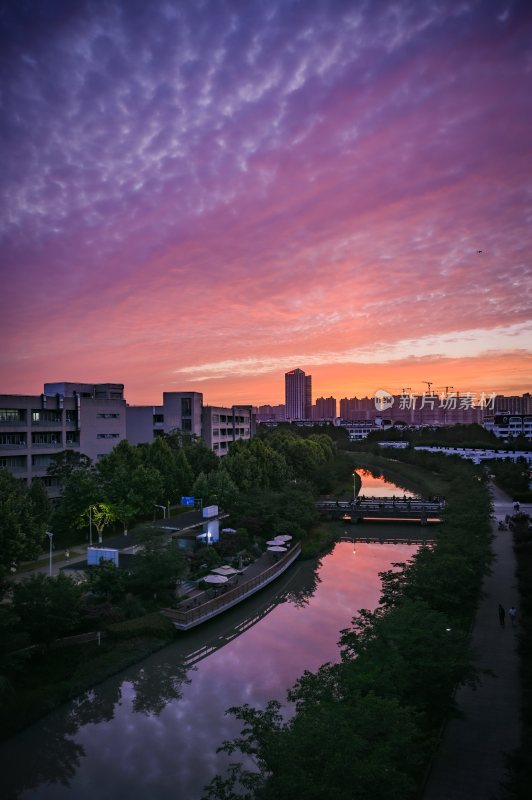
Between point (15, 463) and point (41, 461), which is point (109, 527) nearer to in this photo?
point (41, 461)

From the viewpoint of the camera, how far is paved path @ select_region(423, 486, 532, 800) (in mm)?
13953

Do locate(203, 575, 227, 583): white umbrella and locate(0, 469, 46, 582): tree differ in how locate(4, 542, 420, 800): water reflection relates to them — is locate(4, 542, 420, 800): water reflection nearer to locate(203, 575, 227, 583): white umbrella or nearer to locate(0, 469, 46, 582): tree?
locate(203, 575, 227, 583): white umbrella

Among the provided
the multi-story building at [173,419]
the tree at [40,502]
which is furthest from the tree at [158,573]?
the multi-story building at [173,419]

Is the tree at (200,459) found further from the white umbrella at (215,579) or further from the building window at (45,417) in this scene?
the white umbrella at (215,579)

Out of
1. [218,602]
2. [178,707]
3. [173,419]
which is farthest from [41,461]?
[178,707]

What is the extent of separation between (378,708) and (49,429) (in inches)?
1711

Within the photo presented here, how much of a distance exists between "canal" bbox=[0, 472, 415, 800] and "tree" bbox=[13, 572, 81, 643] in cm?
301

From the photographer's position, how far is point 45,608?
22.1m

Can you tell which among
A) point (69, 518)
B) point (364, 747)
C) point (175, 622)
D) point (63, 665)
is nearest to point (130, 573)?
point (175, 622)

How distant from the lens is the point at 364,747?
11164 mm

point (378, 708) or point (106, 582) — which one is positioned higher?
point (378, 708)

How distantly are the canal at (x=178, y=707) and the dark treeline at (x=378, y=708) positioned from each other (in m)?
2.09

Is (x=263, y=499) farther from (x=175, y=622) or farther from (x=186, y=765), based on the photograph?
(x=186, y=765)

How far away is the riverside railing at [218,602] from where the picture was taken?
27141 millimetres
